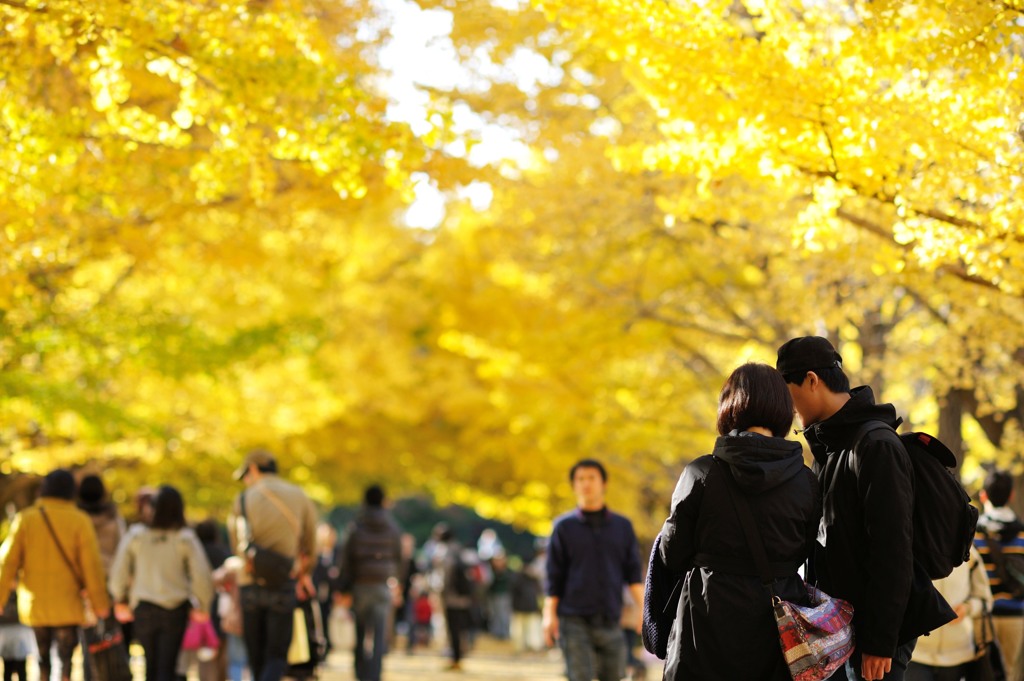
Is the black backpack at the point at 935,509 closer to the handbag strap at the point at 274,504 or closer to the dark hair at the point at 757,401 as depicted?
the dark hair at the point at 757,401

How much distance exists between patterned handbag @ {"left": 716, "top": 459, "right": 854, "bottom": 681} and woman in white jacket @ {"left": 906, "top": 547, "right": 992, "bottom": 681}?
7.78 feet

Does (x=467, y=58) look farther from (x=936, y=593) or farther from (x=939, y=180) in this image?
(x=936, y=593)

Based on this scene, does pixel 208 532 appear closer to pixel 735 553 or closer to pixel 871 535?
pixel 735 553

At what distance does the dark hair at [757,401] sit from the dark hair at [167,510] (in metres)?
6.20

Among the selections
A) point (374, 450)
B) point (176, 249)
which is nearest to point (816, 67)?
point (176, 249)

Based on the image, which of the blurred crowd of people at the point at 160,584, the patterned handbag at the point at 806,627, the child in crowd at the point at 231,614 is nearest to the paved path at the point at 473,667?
the child in crowd at the point at 231,614

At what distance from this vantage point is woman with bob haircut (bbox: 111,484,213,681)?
32.7 feet

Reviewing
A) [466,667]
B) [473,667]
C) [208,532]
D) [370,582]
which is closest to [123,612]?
[208,532]

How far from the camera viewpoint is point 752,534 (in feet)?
15.6

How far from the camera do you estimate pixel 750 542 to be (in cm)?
476

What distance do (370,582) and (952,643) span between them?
7.15 meters

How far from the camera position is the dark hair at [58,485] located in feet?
30.9

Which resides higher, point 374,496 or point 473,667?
point 374,496

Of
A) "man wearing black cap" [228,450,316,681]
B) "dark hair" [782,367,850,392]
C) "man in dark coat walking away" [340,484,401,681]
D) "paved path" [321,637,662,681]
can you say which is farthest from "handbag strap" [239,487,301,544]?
"paved path" [321,637,662,681]
